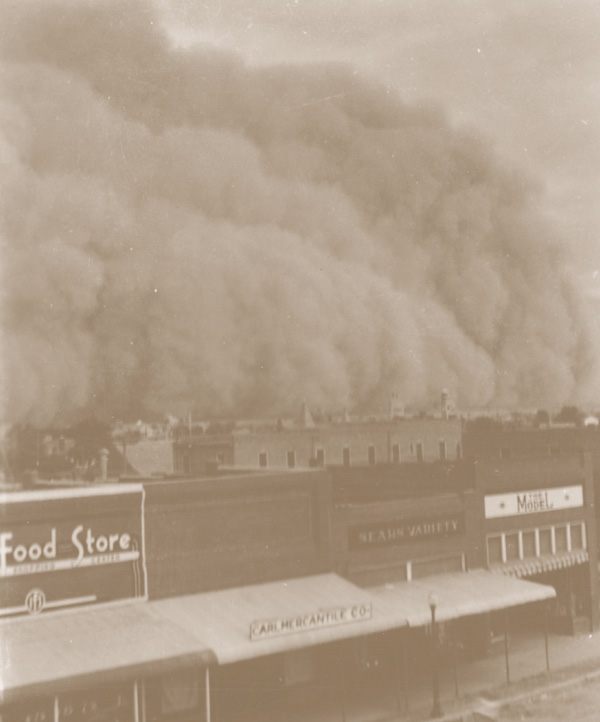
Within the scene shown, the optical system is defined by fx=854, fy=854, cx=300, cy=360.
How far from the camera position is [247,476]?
43.2ft

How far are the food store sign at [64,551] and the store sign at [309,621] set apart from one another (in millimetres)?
1976

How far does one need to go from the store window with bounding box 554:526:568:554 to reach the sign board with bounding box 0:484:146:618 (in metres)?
Answer: 10.1

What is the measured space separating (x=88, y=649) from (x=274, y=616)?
283 cm

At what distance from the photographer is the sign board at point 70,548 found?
1033 cm

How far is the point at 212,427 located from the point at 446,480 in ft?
42.3

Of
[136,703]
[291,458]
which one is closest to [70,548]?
[136,703]

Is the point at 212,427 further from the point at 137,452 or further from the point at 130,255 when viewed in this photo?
the point at 130,255

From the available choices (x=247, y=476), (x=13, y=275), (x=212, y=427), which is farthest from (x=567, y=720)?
(x=212, y=427)

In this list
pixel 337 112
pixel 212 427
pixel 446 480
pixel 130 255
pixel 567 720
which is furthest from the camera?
pixel 337 112

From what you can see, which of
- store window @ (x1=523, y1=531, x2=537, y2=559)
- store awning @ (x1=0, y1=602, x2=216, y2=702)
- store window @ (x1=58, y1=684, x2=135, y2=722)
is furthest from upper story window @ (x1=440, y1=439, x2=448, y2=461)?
store window @ (x1=58, y1=684, x2=135, y2=722)

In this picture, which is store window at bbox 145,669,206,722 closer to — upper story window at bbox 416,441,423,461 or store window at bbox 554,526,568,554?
store window at bbox 554,526,568,554

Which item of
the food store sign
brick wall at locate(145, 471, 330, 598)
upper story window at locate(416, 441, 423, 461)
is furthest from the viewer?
upper story window at locate(416, 441, 423, 461)

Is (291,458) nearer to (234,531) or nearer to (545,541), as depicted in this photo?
(545,541)

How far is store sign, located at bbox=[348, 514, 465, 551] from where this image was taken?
569 inches
